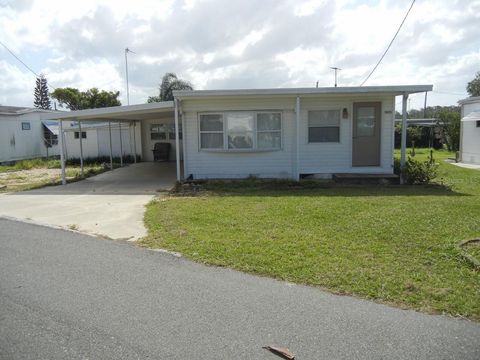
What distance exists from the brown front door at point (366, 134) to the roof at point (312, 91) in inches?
40.1

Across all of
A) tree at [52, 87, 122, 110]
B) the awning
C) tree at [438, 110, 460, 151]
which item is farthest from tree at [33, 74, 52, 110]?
tree at [438, 110, 460, 151]

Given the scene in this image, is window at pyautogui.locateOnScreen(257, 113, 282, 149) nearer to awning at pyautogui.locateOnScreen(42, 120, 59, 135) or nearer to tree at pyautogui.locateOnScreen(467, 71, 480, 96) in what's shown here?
awning at pyautogui.locateOnScreen(42, 120, 59, 135)

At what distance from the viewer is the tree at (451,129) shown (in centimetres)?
2636

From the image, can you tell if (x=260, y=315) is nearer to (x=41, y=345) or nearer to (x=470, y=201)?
(x=41, y=345)

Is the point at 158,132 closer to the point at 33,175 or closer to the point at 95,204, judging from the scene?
the point at 33,175

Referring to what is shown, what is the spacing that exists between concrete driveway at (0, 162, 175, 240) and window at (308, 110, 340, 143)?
4745 millimetres

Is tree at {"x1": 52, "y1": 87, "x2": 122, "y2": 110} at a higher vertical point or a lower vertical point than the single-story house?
higher

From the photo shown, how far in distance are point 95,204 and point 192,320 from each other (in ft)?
22.7

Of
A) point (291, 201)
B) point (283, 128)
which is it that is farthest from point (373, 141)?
point (291, 201)

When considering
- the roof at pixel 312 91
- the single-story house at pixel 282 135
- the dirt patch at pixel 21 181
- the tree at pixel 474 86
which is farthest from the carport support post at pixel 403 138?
the tree at pixel 474 86

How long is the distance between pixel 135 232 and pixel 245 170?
268 inches

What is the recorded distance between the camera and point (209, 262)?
5.16 meters

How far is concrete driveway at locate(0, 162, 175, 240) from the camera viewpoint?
751 cm

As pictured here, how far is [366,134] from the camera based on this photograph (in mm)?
13172
